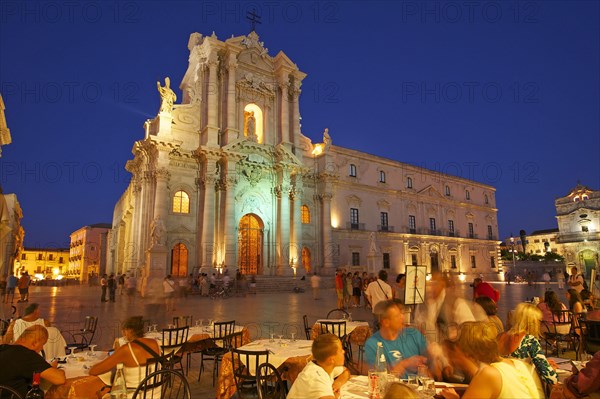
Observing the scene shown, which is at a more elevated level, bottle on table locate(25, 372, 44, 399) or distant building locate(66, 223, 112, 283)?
distant building locate(66, 223, 112, 283)

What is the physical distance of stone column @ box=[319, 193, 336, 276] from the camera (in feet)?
100

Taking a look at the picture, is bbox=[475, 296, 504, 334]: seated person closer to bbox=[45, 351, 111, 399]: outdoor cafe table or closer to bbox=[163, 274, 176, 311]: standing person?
bbox=[45, 351, 111, 399]: outdoor cafe table

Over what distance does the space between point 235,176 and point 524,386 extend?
24621 mm

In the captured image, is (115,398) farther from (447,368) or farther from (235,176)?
(235,176)

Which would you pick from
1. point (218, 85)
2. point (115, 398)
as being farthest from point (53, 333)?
point (218, 85)

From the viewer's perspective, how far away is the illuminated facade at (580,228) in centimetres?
5441

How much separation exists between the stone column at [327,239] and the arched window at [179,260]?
1075 centimetres

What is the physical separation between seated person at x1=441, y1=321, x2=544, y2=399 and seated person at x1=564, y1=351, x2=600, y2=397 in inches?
38.2

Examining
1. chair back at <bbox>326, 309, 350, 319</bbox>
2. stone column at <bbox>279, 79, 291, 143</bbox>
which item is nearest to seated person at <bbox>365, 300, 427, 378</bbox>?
chair back at <bbox>326, 309, 350, 319</bbox>

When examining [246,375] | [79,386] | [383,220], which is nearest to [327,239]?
[383,220]

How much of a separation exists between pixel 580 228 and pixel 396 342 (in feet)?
215

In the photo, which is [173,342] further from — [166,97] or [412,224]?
[412,224]

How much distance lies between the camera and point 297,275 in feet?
91.2

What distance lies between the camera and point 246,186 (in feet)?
91.4
